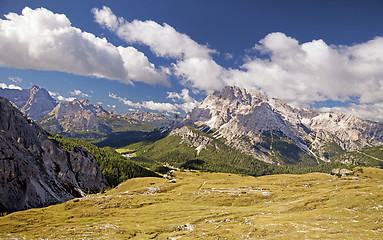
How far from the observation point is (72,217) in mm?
69875

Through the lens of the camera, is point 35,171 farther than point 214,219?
Yes

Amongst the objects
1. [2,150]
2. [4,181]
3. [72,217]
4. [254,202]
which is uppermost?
[2,150]

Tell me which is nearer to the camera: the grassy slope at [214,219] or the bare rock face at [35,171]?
the grassy slope at [214,219]

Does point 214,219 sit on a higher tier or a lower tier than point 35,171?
lower

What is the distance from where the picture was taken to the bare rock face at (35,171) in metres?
104

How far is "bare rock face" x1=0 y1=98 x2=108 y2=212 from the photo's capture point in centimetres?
10362

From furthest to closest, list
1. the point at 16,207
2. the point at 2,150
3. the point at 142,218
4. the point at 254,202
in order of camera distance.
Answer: the point at 2,150 → the point at 16,207 → the point at 254,202 → the point at 142,218

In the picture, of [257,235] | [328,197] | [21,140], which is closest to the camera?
[257,235]

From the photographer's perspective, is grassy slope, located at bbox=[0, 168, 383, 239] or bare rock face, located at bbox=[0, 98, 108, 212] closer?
grassy slope, located at bbox=[0, 168, 383, 239]

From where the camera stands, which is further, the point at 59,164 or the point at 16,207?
the point at 59,164

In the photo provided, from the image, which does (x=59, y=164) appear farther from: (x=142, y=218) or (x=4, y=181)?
(x=142, y=218)

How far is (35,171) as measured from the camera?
4936 inches

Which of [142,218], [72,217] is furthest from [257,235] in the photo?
[72,217]

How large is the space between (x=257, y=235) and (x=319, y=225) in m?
17.0
